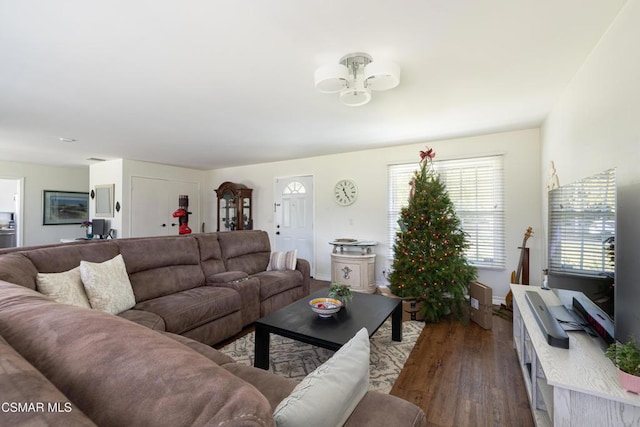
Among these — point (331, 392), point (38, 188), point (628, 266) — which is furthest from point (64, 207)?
point (628, 266)

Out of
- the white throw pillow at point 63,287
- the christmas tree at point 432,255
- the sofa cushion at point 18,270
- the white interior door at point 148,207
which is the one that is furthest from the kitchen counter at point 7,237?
the christmas tree at point 432,255

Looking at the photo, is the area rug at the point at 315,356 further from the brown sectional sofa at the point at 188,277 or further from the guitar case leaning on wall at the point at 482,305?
the guitar case leaning on wall at the point at 482,305

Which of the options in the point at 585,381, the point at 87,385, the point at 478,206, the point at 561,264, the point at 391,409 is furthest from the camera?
the point at 478,206

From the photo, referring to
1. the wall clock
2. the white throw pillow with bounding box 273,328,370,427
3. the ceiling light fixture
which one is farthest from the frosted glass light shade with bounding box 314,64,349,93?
the wall clock

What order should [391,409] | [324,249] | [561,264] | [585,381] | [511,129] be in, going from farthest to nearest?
[324,249]
[511,129]
[561,264]
[585,381]
[391,409]

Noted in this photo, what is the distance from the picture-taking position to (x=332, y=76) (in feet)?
6.22

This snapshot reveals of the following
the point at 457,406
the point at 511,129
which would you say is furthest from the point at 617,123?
the point at 511,129

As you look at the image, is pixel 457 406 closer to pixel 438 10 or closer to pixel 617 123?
pixel 617 123

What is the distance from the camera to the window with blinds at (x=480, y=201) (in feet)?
12.4

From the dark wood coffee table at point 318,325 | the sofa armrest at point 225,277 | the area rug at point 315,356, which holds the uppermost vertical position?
the sofa armrest at point 225,277

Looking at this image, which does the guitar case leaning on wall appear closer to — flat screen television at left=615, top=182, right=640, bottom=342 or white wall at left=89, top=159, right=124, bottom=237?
flat screen television at left=615, top=182, right=640, bottom=342

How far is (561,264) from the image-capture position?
2.00m

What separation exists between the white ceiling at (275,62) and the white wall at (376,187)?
1.25 ft

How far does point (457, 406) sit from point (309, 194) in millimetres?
4075
